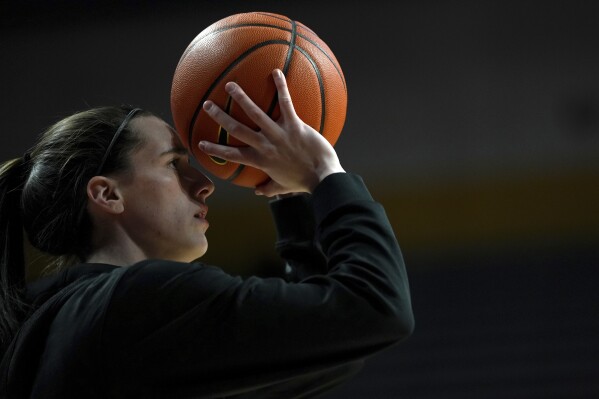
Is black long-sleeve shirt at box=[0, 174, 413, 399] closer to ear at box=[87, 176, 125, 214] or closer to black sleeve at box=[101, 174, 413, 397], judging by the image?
black sleeve at box=[101, 174, 413, 397]

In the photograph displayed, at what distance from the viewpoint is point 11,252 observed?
136cm

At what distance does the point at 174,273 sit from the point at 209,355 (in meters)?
0.12

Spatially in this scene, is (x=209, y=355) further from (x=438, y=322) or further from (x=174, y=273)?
(x=438, y=322)

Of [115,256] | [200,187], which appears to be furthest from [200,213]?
[115,256]

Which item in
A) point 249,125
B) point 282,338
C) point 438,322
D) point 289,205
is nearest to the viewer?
point 282,338

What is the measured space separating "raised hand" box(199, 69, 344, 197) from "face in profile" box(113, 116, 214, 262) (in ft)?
0.47

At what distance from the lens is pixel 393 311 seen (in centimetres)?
106

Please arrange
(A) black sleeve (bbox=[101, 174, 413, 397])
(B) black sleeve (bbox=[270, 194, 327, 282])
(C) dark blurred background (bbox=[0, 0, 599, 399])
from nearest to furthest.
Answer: (A) black sleeve (bbox=[101, 174, 413, 397]), (B) black sleeve (bbox=[270, 194, 327, 282]), (C) dark blurred background (bbox=[0, 0, 599, 399])

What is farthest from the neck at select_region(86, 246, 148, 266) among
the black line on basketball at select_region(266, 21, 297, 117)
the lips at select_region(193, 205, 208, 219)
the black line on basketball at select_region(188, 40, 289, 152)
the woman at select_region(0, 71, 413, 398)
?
the black line on basketball at select_region(266, 21, 297, 117)

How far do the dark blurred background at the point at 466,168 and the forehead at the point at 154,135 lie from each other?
8.94 ft

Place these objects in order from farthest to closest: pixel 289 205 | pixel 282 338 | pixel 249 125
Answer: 1. pixel 289 205
2. pixel 249 125
3. pixel 282 338

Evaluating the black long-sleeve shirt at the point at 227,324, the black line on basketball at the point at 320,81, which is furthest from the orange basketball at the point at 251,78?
the black long-sleeve shirt at the point at 227,324

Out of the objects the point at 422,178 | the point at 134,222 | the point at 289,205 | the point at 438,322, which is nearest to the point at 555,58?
the point at 422,178

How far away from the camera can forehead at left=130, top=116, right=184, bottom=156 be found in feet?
4.52
